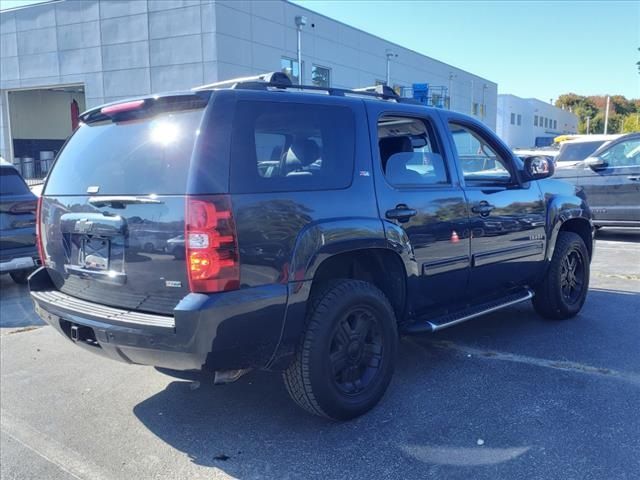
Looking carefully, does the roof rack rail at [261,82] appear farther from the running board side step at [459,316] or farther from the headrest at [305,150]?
the running board side step at [459,316]

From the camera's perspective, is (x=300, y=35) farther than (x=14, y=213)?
Yes

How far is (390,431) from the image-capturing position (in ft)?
11.1

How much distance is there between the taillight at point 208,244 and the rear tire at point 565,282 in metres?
3.51

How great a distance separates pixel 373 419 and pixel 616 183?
334 inches

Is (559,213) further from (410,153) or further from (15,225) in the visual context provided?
(15,225)

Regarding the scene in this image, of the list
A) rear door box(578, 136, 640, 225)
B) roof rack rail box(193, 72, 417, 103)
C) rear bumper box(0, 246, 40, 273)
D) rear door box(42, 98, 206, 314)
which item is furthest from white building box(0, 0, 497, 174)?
rear door box(42, 98, 206, 314)

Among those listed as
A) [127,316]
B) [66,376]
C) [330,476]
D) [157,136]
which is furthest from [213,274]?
[66,376]

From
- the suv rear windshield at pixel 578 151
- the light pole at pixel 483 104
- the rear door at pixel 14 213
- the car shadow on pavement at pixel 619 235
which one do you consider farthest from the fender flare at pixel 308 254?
the light pole at pixel 483 104

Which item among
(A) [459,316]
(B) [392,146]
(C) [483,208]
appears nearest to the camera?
(B) [392,146]

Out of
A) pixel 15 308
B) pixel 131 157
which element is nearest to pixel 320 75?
pixel 15 308

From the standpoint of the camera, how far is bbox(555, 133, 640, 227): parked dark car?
32.8ft

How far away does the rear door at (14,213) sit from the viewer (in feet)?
22.4

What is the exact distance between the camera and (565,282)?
5.47 meters

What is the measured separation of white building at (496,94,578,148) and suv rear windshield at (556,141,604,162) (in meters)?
46.4
